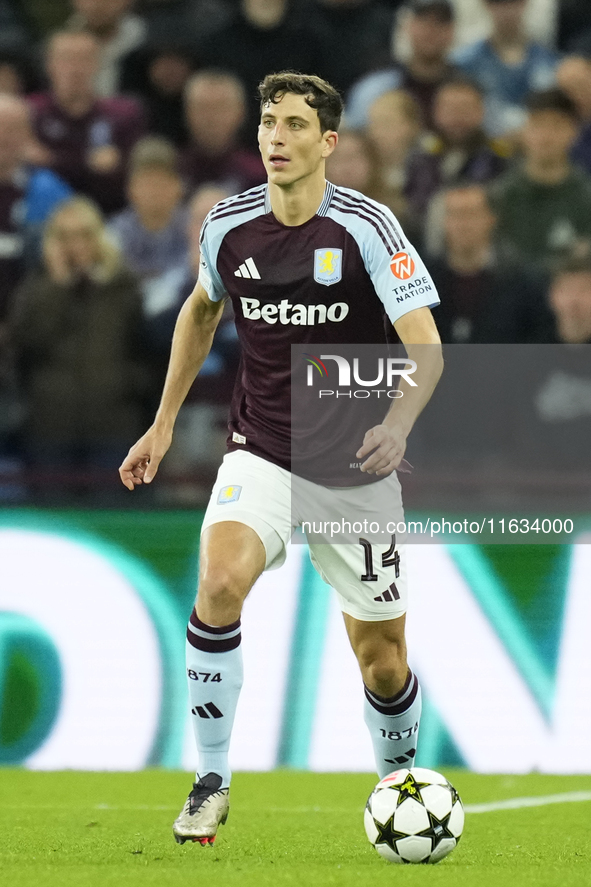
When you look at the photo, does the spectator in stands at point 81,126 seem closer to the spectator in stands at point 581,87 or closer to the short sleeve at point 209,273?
the spectator in stands at point 581,87

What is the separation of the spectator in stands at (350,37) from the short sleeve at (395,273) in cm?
541

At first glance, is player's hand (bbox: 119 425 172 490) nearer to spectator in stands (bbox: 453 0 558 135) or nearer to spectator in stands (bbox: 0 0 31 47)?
spectator in stands (bbox: 453 0 558 135)

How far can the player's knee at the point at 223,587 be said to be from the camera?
4.58 metres

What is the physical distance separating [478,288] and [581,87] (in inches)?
95.3

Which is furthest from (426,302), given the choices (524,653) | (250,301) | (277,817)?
(524,653)

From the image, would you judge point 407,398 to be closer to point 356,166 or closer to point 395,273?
point 395,273

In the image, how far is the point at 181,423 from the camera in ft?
26.9

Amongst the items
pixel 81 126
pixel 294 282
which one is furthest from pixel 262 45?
pixel 294 282

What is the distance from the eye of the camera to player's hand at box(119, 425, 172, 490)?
5039 millimetres

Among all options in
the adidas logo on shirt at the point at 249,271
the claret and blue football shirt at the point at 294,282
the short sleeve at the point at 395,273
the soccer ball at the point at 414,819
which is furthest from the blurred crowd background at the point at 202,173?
the soccer ball at the point at 414,819

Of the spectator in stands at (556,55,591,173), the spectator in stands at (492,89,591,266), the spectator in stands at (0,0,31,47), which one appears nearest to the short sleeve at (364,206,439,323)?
the spectator in stands at (492,89,591,266)

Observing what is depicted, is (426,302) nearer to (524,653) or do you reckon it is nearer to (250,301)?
(250,301)

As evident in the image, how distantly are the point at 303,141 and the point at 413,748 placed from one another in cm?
235

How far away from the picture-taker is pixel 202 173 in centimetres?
966
